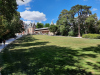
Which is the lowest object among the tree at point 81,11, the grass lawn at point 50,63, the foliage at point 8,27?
the grass lawn at point 50,63

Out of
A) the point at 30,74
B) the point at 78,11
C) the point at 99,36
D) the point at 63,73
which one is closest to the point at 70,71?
the point at 63,73

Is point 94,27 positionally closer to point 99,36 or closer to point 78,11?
point 78,11

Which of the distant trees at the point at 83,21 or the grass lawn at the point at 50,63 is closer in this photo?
the grass lawn at the point at 50,63

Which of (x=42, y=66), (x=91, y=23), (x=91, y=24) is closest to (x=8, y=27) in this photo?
(x=42, y=66)

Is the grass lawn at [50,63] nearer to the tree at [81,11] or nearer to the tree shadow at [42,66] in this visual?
the tree shadow at [42,66]

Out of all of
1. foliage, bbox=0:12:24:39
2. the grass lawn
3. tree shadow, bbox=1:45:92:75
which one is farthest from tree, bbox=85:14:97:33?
tree shadow, bbox=1:45:92:75

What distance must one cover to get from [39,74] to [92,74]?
215 cm

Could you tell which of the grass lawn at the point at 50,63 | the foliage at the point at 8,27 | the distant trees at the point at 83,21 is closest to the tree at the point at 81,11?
the distant trees at the point at 83,21

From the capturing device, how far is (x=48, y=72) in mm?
3621

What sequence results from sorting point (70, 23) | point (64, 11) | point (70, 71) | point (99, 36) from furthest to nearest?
point (64, 11), point (70, 23), point (99, 36), point (70, 71)

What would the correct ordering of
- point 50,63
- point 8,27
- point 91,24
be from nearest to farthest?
point 50,63 < point 8,27 < point 91,24

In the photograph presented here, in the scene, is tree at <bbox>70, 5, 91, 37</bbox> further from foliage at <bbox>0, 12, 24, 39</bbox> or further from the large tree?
foliage at <bbox>0, 12, 24, 39</bbox>

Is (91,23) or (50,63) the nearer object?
(50,63)

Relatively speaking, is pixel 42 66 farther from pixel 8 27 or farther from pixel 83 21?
pixel 83 21
